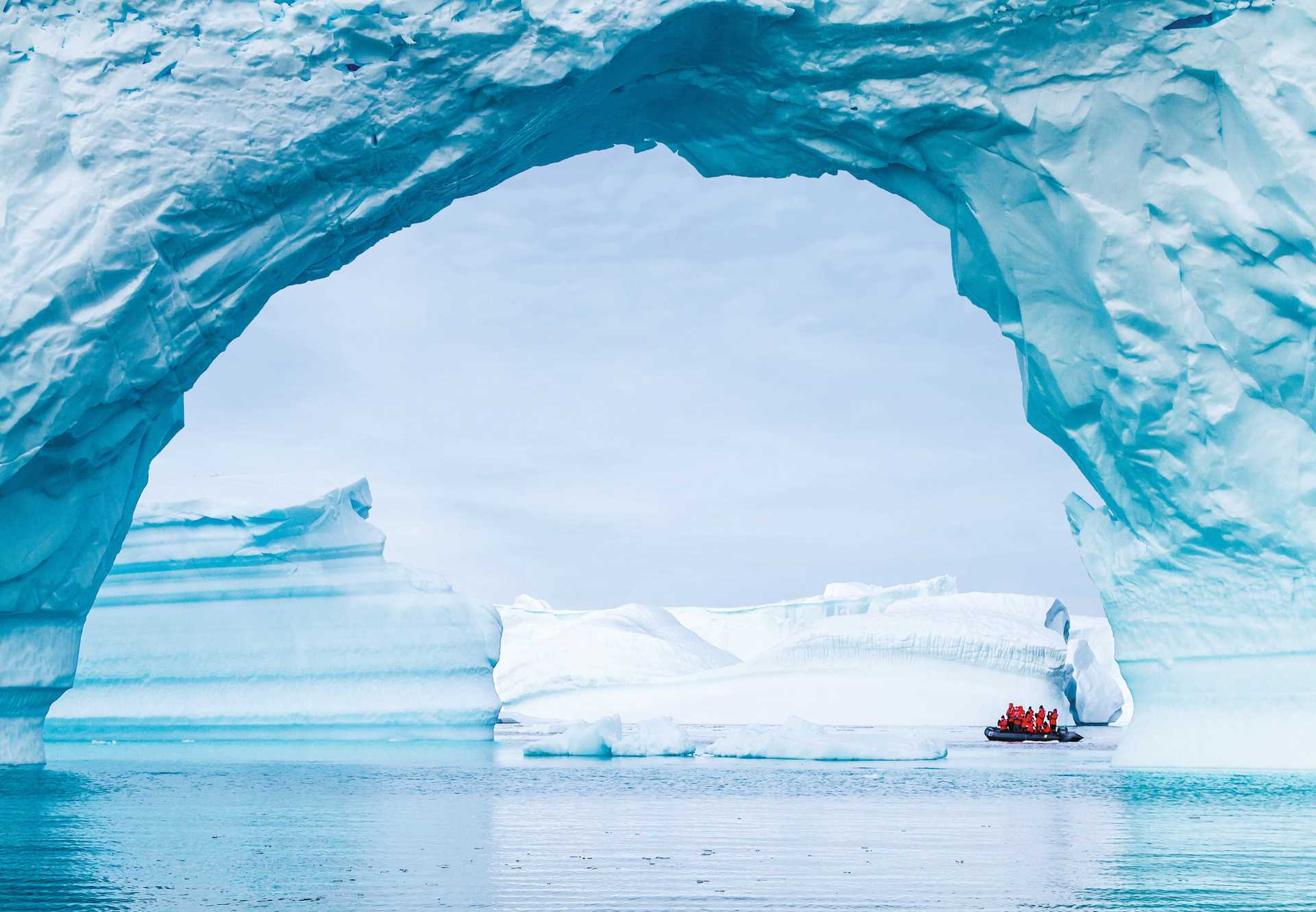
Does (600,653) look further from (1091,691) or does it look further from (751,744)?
(751,744)

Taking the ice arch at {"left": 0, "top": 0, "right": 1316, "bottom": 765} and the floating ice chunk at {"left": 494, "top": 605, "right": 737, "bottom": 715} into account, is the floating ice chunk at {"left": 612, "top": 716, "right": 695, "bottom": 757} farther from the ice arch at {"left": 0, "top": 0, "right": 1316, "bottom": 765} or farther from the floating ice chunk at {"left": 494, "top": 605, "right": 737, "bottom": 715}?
the floating ice chunk at {"left": 494, "top": 605, "right": 737, "bottom": 715}

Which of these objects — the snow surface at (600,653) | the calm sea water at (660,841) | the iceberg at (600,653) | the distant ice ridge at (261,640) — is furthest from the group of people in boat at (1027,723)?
the snow surface at (600,653)

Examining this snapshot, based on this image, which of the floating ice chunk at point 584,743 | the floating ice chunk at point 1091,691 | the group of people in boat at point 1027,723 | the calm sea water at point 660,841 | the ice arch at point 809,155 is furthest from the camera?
the floating ice chunk at point 1091,691

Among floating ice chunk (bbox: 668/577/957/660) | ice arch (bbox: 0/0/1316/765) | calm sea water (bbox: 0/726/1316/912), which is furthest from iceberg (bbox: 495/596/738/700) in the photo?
calm sea water (bbox: 0/726/1316/912)

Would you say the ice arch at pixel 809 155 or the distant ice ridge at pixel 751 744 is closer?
the ice arch at pixel 809 155

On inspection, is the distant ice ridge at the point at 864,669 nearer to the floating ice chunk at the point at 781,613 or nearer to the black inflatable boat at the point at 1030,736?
the floating ice chunk at the point at 781,613

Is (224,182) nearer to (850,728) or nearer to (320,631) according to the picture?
(320,631)

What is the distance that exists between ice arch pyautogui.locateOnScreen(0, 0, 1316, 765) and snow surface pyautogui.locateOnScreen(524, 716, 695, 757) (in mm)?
6204

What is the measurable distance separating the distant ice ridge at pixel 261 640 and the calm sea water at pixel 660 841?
414 inches

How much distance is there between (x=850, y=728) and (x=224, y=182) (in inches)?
823

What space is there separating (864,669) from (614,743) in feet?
47.9

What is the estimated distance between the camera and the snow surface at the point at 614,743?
55.0 feet

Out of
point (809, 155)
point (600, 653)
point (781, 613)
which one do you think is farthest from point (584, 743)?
point (781, 613)

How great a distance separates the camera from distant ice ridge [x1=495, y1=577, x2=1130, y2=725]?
29.7 metres
